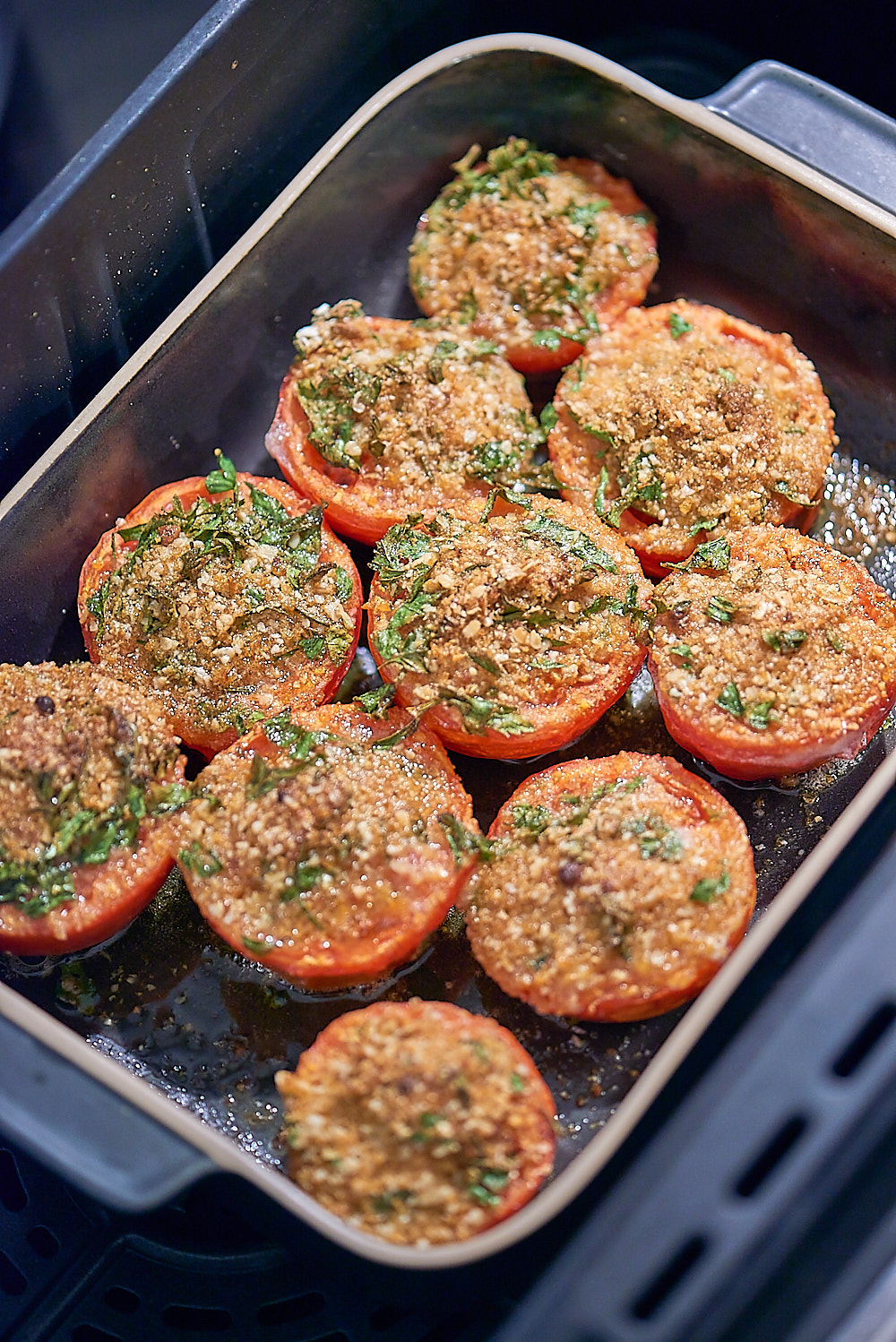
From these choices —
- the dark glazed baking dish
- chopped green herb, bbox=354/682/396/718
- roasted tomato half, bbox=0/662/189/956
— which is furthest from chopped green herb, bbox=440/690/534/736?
roasted tomato half, bbox=0/662/189/956

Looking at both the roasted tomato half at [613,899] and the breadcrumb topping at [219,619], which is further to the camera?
the breadcrumb topping at [219,619]

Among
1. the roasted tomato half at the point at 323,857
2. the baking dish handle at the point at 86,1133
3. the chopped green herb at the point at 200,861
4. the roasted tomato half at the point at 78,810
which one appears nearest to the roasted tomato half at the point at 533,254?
the roasted tomato half at the point at 323,857

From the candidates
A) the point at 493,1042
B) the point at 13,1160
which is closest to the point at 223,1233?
the point at 13,1160

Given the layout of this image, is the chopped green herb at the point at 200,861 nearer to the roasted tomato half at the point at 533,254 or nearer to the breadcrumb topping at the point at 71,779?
the breadcrumb topping at the point at 71,779

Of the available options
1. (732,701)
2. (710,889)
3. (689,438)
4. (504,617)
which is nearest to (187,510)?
(504,617)

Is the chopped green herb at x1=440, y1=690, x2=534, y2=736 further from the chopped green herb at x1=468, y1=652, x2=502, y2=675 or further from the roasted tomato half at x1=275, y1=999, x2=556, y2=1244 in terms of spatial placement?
the roasted tomato half at x1=275, y1=999, x2=556, y2=1244

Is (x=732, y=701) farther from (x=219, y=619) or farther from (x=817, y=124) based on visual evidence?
(x=817, y=124)
